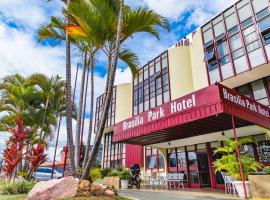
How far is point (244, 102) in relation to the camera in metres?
9.11

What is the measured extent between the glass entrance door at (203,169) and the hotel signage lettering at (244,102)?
4.96m

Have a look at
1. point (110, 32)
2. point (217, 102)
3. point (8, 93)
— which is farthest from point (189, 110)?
point (8, 93)

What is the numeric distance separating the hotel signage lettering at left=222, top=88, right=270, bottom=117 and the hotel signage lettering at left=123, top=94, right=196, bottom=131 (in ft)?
3.96

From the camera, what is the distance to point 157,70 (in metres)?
21.3

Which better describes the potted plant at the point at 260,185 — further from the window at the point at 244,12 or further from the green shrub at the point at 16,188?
the window at the point at 244,12

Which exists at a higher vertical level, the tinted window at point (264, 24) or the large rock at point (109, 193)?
the tinted window at point (264, 24)

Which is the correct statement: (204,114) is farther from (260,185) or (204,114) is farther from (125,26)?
(125,26)

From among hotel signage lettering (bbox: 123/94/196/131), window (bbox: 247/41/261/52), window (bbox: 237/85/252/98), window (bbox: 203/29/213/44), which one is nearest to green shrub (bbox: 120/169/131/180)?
hotel signage lettering (bbox: 123/94/196/131)

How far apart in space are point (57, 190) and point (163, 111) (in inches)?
223

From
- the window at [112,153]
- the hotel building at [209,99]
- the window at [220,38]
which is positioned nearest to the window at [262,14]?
the hotel building at [209,99]

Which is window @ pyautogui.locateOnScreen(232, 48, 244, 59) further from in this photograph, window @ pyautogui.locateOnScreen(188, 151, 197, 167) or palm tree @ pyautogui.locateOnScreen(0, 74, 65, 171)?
palm tree @ pyautogui.locateOnScreen(0, 74, 65, 171)

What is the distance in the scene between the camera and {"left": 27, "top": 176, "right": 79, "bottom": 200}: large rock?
5.89m

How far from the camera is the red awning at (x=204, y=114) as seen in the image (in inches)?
315

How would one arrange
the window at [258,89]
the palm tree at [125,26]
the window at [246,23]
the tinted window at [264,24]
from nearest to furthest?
the palm tree at [125,26], the tinted window at [264,24], the window at [258,89], the window at [246,23]
